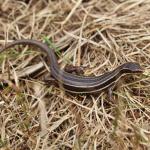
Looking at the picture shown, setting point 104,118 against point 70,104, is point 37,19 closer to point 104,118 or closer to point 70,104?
point 70,104

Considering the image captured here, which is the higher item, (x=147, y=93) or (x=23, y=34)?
(x=23, y=34)

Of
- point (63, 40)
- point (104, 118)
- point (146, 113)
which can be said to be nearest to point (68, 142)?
point (104, 118)

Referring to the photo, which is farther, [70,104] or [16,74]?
[16,74]

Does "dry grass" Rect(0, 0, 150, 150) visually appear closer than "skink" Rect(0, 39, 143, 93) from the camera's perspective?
Yes

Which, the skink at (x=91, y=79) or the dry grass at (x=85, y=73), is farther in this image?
the skink at (x=91, y=79)

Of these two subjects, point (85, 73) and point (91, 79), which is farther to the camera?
point (85, 73)

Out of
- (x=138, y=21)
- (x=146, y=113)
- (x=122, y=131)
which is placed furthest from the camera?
(x=138, y=21)

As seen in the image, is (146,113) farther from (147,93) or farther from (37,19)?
(37,19)

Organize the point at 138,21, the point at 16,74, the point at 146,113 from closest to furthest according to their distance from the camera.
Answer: the point at 146,113
the point at 16,74
the point at 138,21
